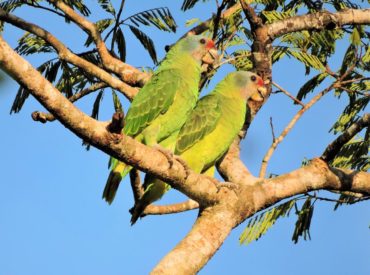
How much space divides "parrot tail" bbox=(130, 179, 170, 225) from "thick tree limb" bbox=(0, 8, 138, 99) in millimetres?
1347

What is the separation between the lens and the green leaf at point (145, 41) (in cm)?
686

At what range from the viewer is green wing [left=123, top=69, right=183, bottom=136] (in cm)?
470

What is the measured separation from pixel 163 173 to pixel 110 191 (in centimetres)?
90

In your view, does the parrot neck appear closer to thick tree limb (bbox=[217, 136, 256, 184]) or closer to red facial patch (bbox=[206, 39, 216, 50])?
red facial patch (bbox=[206, 39, 216, 50])

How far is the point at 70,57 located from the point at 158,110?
1.70 m

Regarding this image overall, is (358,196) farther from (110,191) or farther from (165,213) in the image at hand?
(110,191)

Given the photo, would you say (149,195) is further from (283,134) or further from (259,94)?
(259,94)

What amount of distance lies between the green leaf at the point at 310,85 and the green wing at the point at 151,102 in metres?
2.09

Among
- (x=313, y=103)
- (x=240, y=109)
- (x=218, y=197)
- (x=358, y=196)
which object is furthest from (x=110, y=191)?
(x=358, y=196)

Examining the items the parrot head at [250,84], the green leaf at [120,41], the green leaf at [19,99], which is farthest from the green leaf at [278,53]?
the green leaf at [19,99]

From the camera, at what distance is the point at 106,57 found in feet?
20.3

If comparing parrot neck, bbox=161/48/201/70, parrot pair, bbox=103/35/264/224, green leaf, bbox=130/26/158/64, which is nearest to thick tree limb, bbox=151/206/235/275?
parrot pair, bbox=103/35/264/224

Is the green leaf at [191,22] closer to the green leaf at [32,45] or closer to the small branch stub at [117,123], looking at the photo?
the green leaf at [32,45]

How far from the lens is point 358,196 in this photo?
541 cm
